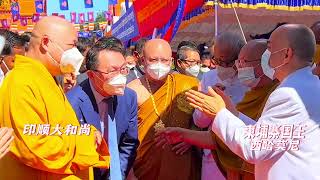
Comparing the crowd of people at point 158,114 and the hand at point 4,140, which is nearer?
the hand at point 4,140

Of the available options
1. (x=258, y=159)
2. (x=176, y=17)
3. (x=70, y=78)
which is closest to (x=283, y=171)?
(x=258, y=159)

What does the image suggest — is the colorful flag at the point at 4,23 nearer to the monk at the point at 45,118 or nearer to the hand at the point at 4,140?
the monk at the point at 45,118

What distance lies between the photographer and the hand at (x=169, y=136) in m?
3.91

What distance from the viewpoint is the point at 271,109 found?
281cm

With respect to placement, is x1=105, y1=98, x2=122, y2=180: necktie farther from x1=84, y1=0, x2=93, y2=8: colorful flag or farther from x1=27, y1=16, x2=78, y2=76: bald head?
x1=84, y1=0, x2=93, y2=8: colorful flag

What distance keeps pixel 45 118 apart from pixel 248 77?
58.2 inches

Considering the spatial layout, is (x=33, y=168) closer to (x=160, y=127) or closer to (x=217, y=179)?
(x=160, y=127)

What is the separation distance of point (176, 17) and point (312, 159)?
3.97 metres

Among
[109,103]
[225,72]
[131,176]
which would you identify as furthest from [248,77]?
[131,176]

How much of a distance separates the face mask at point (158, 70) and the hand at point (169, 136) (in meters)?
0.42

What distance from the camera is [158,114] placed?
13.5ft

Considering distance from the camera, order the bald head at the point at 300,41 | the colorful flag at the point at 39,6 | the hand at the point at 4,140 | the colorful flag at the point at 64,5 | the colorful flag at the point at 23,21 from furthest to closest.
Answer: the colorful flag at the point at 23,21 → the colorful flag at the point at 39,6 → the colorful flag at the point at 64,5 → the bald head at the point at 300,41 → the hand at the point at 4,140

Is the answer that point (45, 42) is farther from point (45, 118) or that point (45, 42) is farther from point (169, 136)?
point (169, 136)

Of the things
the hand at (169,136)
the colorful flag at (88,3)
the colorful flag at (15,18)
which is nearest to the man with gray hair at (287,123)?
the hand at (169,136)
